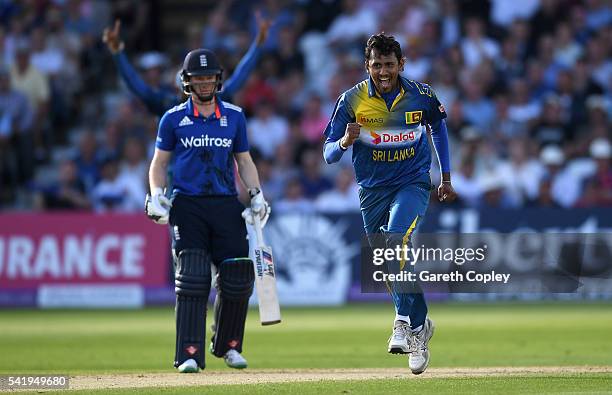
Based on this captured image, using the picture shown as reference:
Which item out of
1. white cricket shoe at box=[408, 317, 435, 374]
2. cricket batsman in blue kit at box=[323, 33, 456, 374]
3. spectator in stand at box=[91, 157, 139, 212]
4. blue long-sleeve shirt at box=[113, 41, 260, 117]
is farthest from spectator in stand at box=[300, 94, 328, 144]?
white cricket shoe at box=[408, 317, 435, 374]

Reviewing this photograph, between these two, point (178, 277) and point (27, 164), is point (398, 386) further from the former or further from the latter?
point (27, 164)

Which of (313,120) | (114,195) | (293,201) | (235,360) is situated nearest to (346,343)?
(235,360)

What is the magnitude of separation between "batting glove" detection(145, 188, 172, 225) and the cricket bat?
720 millimetres

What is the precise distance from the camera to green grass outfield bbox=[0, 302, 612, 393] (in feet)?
32.1

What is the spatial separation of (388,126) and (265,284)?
61.4 inches

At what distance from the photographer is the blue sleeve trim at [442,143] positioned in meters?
10.3

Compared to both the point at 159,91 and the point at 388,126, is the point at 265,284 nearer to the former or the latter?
the point at 388,126

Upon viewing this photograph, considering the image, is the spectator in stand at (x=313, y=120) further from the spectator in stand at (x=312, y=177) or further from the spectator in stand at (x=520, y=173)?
the spectator in stand at (x=520, y=173)

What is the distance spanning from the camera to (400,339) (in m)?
9.80

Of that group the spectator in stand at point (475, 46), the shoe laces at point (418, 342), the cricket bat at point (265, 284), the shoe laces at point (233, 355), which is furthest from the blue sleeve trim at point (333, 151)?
the spectator in stand at point (475, 46)

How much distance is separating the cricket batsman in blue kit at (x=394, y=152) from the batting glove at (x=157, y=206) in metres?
1.32

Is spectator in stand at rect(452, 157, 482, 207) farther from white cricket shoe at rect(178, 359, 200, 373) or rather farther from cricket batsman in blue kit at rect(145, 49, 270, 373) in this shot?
white cricket shoe at rect(178, 359, 200, 373)

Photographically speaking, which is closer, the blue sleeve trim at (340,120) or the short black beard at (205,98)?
the blue sleeve trim at (340,120)

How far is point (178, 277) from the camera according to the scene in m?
10.2
